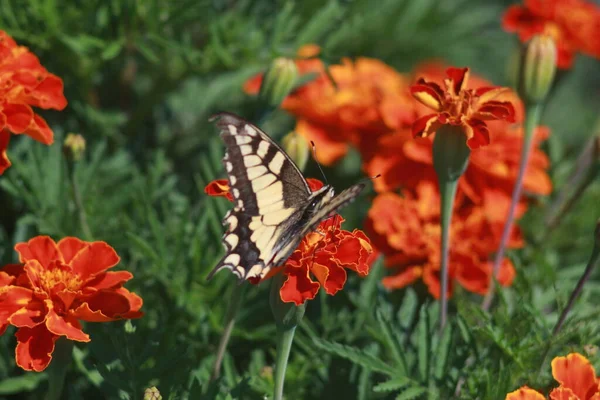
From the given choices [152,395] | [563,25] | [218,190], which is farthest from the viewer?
[563,25]

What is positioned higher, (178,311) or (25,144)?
(25,144)

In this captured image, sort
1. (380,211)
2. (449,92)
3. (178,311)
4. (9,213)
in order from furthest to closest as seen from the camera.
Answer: (9,213) < (380,211) < (178,311) < (449,92)

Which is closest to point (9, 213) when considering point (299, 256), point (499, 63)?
point (299, 256)

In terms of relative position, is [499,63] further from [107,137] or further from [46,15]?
[46,15]

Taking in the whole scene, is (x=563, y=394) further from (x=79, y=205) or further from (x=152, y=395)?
(x=79, y=205)

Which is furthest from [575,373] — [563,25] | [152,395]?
[563,25]

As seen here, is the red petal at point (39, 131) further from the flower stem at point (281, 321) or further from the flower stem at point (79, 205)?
the flower stem at point (281, 321)
